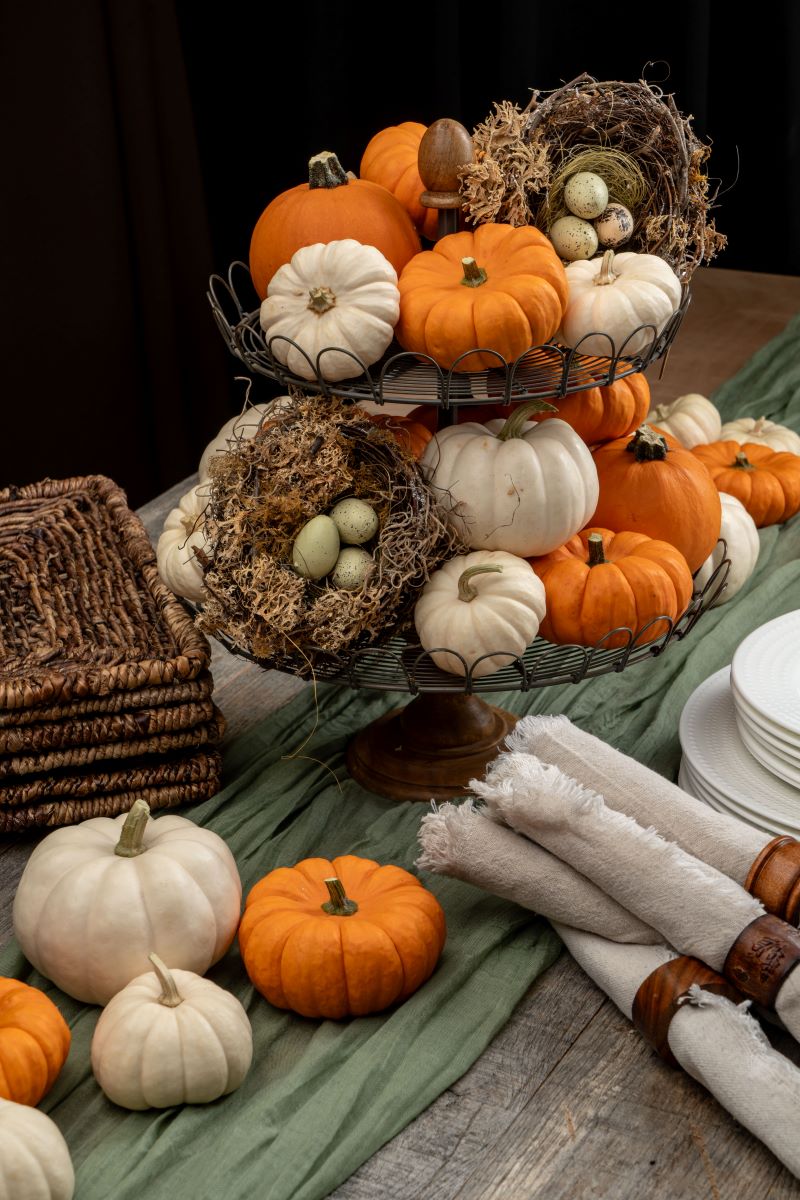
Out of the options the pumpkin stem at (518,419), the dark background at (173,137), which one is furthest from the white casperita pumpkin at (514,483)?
the dark background at (173,137)

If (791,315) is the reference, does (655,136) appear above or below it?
above

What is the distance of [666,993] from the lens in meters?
1.07

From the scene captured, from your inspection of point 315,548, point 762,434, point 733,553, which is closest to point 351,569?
point 315,548

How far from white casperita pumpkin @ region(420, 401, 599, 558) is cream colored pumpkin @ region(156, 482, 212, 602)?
0.84 feet

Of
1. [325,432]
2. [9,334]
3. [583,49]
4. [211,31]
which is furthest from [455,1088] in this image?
[583,49]

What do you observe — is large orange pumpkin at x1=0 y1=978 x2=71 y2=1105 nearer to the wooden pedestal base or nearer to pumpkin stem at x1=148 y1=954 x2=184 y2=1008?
pumpkin stem at x1=148 y1=954 x2=184 y2=1008

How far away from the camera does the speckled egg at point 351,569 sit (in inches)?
49.7

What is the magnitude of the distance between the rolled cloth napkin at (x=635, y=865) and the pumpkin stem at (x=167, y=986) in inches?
12.3

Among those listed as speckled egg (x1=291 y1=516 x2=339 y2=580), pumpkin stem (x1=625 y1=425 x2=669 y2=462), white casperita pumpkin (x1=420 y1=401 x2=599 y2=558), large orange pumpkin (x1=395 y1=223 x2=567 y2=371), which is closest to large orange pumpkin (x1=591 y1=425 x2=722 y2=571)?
pumpkin stem (x1=625 y1=425 x2=669 y2=462)

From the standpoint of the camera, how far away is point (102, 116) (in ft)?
8.68

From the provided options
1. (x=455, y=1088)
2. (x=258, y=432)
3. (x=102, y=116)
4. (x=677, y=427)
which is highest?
(x=102, y=116)

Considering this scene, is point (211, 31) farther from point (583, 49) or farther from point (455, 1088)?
point (455, 1088)

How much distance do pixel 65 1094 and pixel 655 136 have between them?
1.07 m

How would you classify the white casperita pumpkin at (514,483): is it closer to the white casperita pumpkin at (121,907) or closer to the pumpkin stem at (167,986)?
the white casperita pumpkin at (121,907)
